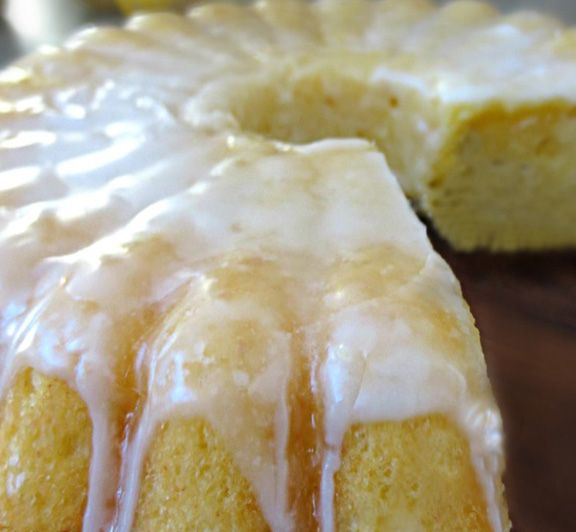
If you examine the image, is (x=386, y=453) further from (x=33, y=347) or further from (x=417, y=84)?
(x=417, y=84)

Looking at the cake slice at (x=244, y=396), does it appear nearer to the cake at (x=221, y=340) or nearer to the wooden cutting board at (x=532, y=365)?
the cake at (x=221, y=340)

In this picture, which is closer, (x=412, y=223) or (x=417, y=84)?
(x=412, y=223)

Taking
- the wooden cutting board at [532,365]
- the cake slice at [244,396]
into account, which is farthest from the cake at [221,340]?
the wooden cutting board at [532,365]

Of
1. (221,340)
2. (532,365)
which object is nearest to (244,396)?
(221,340)

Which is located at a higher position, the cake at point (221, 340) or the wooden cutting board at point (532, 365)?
the cake at point (221, 340)

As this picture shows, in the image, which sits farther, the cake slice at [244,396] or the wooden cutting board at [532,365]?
the wooden cutting board at [532,365]

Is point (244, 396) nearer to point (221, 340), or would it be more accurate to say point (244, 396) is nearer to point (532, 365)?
point (221, 340)

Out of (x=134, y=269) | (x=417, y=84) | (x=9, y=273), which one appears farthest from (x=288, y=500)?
(x=417, y=84)

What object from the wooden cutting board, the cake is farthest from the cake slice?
the wooden cutting board

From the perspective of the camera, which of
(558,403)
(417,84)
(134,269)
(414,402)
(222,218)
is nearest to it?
(414,402)
